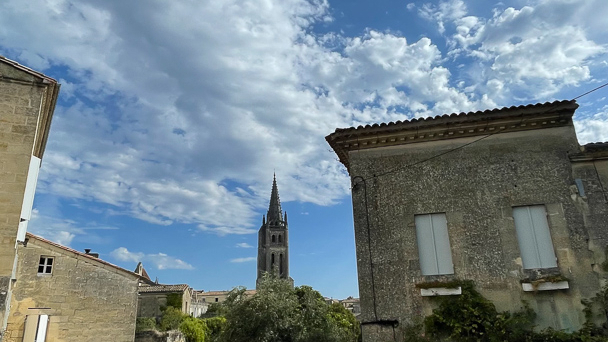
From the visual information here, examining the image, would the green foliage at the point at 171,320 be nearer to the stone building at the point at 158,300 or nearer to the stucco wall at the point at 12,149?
the stone building at the point at 158,300

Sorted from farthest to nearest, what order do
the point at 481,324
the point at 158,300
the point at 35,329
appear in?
the point at 158,300 < the point at 35,329 < the point at 481,324

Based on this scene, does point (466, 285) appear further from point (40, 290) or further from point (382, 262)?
point (40, 290)

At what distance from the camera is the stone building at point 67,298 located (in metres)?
15.9

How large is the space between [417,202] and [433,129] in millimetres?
1845

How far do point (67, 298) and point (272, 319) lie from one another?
10192 mm

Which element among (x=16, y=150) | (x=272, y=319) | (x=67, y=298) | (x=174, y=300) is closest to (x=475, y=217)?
(x=272, y=319)

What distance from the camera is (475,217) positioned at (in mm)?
8594

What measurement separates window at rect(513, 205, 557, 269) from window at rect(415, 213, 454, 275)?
1535mm

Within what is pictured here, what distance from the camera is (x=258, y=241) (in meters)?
102

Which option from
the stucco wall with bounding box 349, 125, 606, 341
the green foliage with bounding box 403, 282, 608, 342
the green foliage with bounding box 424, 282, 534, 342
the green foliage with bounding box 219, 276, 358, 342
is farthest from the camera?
the green foliage with bounding box 219, 276, 358, 342

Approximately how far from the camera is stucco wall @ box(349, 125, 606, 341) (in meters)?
7.90

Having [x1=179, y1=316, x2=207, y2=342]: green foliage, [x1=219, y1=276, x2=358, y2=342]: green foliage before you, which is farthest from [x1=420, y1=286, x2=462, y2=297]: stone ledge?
[x1=179, y1=316, x2=207, y2=342]: green foliage

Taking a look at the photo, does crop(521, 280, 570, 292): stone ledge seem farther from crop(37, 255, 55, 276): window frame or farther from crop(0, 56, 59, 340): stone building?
crop(37, 255, 55, 276): window frame

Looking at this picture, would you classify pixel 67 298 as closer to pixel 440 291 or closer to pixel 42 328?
pixel 42 328
